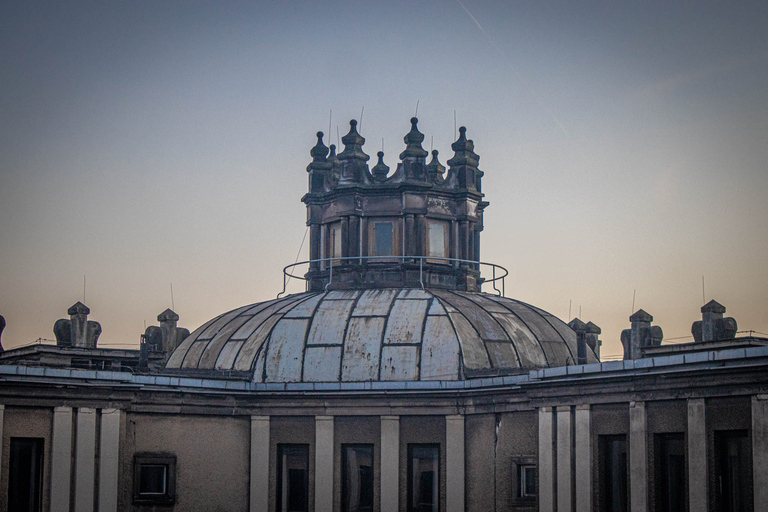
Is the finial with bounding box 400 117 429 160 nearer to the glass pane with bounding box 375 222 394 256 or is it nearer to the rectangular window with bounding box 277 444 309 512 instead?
the glass pane with bounding box 375 222 394 256

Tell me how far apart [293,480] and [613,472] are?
1413 centimetres

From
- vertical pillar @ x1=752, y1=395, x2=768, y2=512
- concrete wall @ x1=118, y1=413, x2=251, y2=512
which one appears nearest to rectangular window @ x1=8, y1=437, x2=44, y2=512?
concrete wall @ x1=118, y1=413, x2=251, y2=512

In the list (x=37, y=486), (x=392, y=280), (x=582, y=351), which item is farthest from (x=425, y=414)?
(x=37, y=486)

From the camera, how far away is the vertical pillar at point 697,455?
3669 centimetres

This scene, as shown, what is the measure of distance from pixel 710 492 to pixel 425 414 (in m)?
14.8

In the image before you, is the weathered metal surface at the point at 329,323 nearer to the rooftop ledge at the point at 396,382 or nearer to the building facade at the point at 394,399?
the building facade at the point at 394,399

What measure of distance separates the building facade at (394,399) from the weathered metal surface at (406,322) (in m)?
0.13

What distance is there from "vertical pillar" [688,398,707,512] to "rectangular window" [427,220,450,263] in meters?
23.3

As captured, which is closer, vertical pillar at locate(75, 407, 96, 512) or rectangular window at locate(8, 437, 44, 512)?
rectangular window at locate(8, 437, 44, 512)

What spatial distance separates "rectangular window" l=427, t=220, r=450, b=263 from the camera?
195 feet

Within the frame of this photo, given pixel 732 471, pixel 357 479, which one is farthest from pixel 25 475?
pixel 732 471

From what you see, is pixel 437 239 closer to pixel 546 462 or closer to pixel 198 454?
pixel 198 454

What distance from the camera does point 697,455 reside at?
1458 inches

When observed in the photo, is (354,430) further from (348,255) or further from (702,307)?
(702,307)
